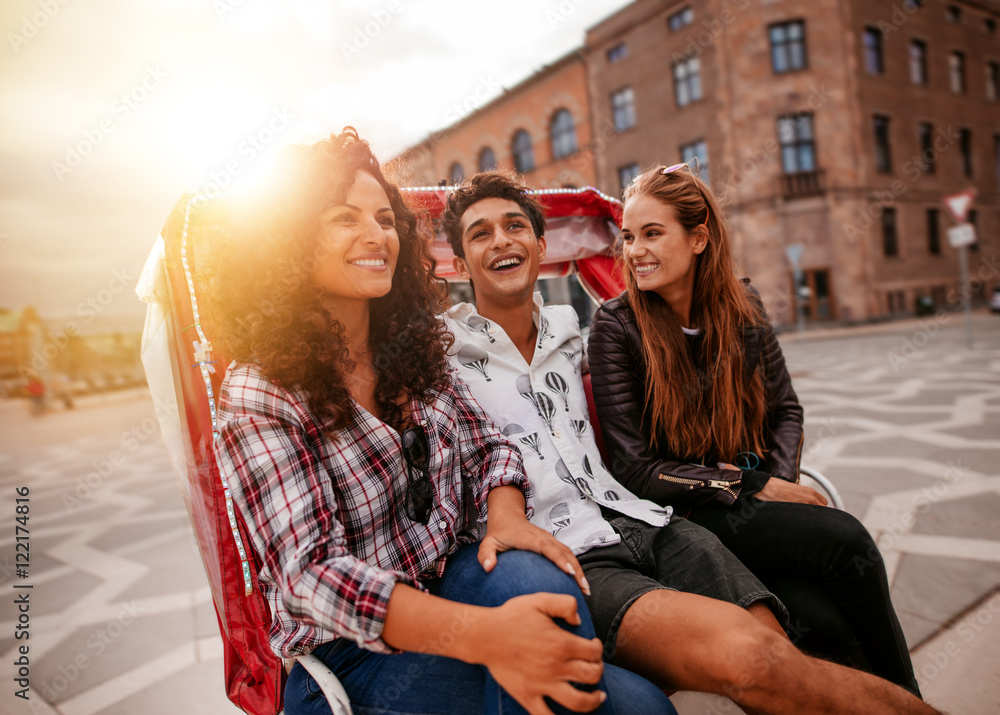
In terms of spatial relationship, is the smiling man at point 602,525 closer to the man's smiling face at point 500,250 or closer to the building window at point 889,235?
the man's smiling face at point 500,250

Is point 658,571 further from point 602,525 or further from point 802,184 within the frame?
point 802,184

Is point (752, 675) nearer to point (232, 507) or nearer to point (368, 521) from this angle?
point (368, 521)

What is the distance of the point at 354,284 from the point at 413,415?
393 millimetres

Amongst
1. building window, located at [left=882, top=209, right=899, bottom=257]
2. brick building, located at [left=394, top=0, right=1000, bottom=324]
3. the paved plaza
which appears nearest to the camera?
the paved plaza

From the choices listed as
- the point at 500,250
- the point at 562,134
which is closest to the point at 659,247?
the point at 500,250

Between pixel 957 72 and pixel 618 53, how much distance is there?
44.0ft

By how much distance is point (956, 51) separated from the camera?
73.0 feet

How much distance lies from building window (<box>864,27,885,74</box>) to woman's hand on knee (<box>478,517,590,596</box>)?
79.4 ft

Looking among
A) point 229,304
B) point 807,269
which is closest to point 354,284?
point 229,304

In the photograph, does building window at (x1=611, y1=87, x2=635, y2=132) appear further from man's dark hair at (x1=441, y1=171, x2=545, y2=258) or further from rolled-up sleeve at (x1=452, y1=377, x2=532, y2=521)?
rolled-up sleeve at (x1=452, y1=377, x2=532, y2=521)

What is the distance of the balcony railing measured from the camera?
61.1 ft

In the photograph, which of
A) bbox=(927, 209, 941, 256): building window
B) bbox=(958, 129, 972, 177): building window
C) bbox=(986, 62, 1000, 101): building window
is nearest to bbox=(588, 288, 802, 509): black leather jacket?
bbox=(927, 209, 941, 256): building window

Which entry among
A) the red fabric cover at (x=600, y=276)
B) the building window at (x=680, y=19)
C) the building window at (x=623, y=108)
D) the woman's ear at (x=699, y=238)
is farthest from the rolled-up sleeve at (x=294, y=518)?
the building window at (x=623, y=108)

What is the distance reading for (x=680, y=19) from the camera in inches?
776
